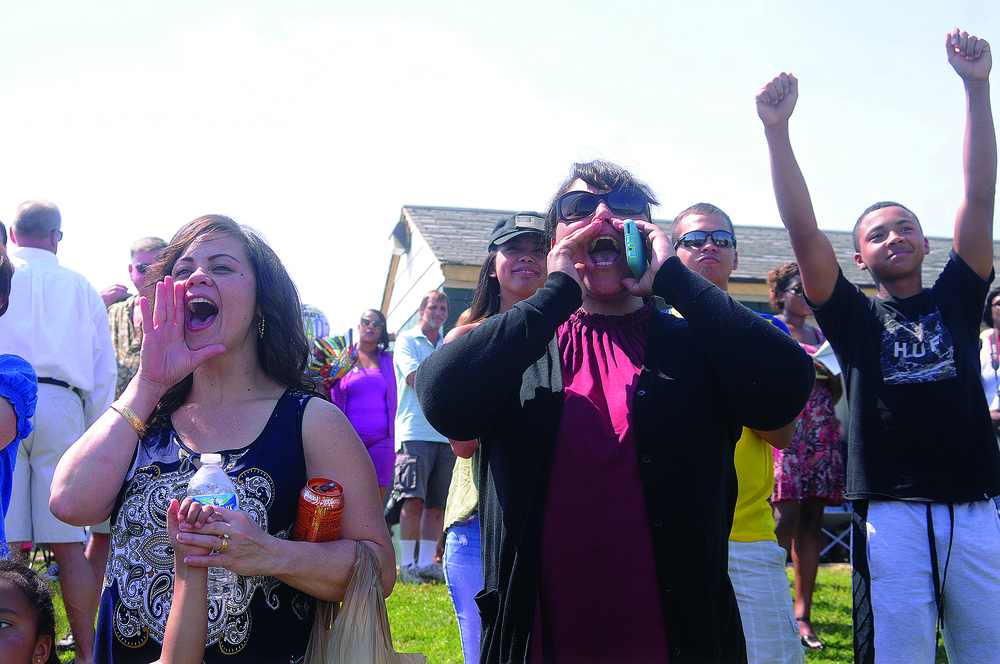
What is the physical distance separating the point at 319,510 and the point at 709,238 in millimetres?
2152

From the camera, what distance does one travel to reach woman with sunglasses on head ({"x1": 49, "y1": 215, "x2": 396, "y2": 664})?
2154 millimetres

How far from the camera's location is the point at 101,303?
195 inches

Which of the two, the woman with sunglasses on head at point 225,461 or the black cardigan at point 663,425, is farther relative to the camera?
the woman with sunglasses on head at point 225,461

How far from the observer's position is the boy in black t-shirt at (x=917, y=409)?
2.92 m

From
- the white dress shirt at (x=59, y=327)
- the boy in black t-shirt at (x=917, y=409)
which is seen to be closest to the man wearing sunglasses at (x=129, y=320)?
the white dress shirt at (x=59, y=327)

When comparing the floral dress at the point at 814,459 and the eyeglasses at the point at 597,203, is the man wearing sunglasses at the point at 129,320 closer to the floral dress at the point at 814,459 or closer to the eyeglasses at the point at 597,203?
the eyeglasses at the point at 597,203

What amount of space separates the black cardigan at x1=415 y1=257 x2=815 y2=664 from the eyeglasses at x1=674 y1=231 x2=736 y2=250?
4.24 ft

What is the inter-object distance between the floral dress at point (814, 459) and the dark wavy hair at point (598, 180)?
9.96 feet

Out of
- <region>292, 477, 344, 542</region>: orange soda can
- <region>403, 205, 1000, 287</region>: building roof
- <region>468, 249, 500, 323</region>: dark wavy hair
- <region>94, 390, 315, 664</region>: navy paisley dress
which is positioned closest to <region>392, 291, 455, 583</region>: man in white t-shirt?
<region>403, 205, 1000, 287</region>: building roof

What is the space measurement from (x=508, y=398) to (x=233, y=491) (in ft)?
2.56

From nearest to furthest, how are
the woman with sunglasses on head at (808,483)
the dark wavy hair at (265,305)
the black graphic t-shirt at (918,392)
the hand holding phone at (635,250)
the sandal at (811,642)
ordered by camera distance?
the hand holding phone at (635,250)
the dark wavy hair at (265,305)
the black graphic t-shirt at (918,392)
the sandal at (811,642)
the woman with sunglasses on head at (808,483)

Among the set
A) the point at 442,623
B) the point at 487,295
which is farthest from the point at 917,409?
the point at 442,623

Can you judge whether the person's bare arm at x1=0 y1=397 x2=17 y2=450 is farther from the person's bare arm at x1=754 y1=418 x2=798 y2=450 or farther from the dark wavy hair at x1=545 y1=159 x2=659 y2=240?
the person's bare arm at x1=754 y1=418 x2=798 y2=450

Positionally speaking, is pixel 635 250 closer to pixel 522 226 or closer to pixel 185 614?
pixel 522 226
